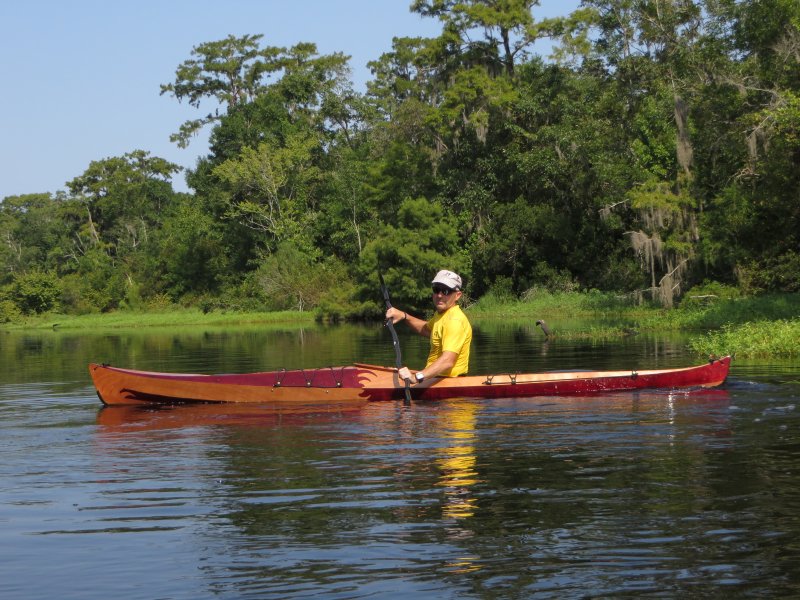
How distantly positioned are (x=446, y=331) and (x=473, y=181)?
3953 cm

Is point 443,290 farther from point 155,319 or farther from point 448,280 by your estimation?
point 155,319

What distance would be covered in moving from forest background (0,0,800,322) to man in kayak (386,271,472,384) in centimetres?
1319

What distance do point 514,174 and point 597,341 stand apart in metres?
23.8

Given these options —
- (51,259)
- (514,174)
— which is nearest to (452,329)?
(514,174)

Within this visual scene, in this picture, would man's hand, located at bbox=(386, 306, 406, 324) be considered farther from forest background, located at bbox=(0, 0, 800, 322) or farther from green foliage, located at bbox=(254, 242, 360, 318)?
green foliage, located at bbox=(254, 242, 360, 318)

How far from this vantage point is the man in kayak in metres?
13.3

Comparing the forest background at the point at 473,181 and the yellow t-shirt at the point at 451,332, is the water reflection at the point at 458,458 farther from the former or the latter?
the forest background at the point at 473,181

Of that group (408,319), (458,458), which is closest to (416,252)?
(408,319)

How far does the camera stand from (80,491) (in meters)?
9.66

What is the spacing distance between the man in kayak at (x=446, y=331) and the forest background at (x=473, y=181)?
1319cm

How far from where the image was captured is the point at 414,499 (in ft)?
28.8

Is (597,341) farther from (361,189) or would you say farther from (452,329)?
(361,189)

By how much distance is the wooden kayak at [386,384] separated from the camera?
14.7 m

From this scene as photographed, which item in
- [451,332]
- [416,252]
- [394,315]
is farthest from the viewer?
[416,252]
